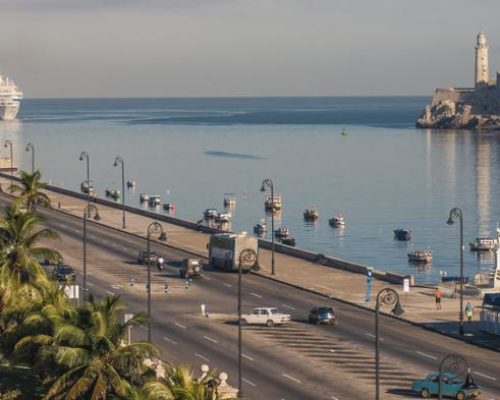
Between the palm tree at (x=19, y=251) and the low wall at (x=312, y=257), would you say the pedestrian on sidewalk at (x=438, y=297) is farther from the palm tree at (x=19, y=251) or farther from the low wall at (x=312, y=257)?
the palm tree at (x=19, y=251)

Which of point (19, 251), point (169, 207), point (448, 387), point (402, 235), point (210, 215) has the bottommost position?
point (402, 235)

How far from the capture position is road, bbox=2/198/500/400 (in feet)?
198

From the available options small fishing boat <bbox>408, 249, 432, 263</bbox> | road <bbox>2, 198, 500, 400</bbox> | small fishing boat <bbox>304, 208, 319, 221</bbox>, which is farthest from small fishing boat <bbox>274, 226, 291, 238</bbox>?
road <bbox>2, 198, 500, 400</bbox>

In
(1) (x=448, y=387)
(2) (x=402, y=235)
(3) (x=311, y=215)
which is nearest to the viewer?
(1) (x=448, y=387)

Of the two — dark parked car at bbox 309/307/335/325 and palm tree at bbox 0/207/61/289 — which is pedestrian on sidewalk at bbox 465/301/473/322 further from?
palm tree at bbox 0/207/61/289

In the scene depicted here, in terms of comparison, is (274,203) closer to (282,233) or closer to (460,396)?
(282,233)

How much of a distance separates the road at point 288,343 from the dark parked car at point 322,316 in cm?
49

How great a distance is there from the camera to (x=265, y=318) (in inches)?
2950

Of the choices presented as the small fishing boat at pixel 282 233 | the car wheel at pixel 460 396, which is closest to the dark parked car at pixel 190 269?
the car wheel at pixel 460 396

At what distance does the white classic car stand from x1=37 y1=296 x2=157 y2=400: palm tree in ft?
106

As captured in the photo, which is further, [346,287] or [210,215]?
[210,215]

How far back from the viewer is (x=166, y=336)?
72.1m

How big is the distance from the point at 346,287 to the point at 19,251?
35980 mm

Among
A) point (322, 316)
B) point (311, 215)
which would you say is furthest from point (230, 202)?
point (322, 316)
